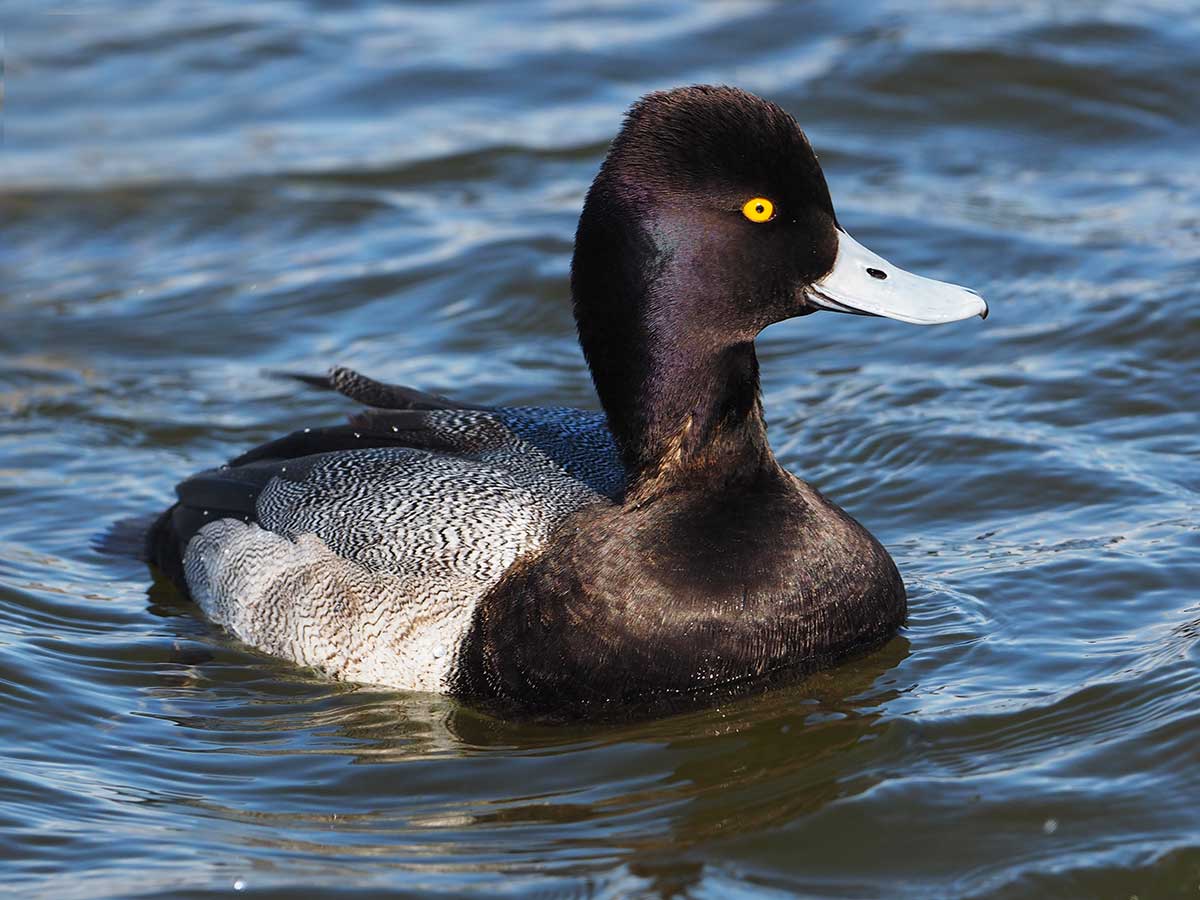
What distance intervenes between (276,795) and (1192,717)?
9.38 ft

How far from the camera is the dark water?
17.4 feet

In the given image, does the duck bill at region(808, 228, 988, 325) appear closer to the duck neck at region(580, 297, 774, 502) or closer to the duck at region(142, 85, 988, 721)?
the duck at region(142, 85, 988, 721)

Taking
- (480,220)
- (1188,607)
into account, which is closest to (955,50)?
(480,220)

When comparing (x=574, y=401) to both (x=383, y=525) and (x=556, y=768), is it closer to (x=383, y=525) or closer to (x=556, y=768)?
(x=383, y=525)

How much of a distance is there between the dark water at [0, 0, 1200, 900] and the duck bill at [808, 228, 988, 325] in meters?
1.21

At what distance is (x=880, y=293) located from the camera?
19.5ft

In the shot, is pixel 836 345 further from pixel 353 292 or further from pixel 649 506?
pixel 649 506

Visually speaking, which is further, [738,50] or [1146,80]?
[738,50]

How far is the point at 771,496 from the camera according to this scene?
20.0 ft

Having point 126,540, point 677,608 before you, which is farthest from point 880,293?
point 126,540

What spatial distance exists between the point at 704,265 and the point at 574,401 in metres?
3.28

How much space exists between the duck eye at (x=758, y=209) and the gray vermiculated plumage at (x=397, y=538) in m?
1.22

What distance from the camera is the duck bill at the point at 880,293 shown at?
19.4 ft

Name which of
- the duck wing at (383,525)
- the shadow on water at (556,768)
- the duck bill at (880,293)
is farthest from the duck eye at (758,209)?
the shadow on water at (556,768)
